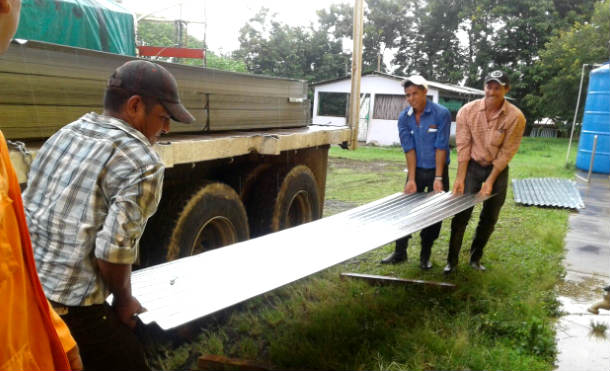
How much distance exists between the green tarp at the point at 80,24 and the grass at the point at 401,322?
2915 mm

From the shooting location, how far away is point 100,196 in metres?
1.67

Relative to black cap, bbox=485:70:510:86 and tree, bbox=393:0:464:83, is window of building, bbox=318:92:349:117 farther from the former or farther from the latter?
black cap, bbox=485:70:510:86

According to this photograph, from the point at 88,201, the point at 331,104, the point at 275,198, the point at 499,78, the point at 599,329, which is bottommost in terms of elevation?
the point at 599,329

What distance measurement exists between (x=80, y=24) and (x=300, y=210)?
282cm

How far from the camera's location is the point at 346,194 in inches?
376

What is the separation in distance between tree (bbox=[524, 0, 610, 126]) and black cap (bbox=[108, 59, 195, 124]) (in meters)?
17.3

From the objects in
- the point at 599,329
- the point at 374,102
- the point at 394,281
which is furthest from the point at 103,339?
the point at 374,102

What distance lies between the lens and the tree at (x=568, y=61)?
16422 millimetres

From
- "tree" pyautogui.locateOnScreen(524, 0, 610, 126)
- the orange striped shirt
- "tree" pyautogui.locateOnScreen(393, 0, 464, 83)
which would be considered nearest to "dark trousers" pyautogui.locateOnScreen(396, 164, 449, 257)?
the orange striped shirt

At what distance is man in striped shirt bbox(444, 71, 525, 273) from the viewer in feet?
15.0

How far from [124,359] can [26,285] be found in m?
Result: 0.80

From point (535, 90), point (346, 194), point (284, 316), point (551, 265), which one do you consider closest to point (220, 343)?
point (284, 316)

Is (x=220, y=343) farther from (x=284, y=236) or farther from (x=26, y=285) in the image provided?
(x=26, y=285)

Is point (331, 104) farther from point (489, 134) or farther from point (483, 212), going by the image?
point (489, 134)
